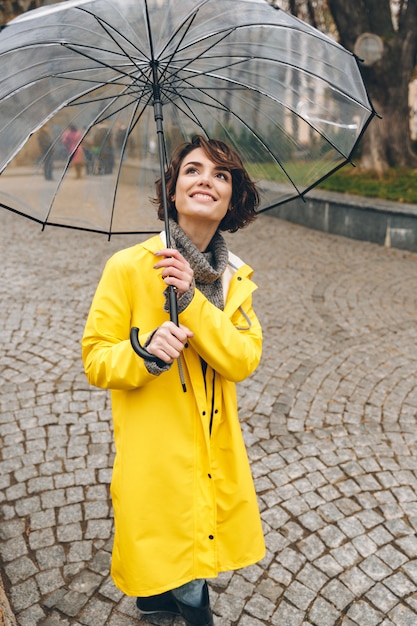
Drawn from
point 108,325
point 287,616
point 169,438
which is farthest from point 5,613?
point 108,325

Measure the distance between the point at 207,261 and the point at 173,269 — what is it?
434 mm

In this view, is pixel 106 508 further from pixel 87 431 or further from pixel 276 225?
pixel 276 225

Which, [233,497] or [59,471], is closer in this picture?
[233,497]

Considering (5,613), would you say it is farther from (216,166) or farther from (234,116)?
(234,116)

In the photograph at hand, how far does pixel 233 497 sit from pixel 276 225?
9758 mm

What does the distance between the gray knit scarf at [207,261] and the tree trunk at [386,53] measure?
1052 centimetres

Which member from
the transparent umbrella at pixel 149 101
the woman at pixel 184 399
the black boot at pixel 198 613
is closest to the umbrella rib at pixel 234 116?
the transparent umbrella at pixel 149 101

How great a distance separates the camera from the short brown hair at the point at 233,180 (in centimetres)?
211

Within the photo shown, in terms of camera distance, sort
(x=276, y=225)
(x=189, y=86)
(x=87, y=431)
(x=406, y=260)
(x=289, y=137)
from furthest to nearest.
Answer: (x=276, y=225) < (x=406, y=260) < (x=87, y=431) < (x=289, y=137) < (x=189, y=86)

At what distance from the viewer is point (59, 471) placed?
11.7ft

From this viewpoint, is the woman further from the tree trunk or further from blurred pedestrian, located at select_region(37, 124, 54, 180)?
the tree trunk

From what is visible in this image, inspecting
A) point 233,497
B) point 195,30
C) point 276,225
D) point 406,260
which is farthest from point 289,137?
point 276,225

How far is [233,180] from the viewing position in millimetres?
2252

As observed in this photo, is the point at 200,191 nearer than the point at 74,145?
Yes
